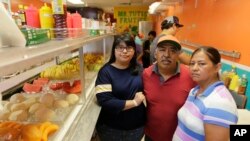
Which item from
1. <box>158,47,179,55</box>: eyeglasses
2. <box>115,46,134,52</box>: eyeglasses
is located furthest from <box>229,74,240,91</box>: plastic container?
<box>115,46,134,52</box>: eyeglasses

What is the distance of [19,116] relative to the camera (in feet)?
4.59

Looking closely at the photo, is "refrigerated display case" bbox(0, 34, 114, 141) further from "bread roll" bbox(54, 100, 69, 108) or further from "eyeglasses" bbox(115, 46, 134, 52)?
"eyeglasses" bbox(115, 46, 134, 52)

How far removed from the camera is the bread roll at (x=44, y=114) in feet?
4.73

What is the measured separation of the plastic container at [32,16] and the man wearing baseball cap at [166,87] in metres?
0.94

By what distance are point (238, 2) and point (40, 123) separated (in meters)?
2.81

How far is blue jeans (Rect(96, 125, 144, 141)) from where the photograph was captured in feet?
6.03

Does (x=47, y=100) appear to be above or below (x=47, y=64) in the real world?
below

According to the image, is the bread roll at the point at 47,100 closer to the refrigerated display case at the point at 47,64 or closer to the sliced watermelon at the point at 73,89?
the refrigerated display case at the point at 47,64

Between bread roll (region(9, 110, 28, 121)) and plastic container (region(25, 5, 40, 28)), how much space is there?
2.00 ft

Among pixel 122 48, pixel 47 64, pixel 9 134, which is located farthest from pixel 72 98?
pixel 9 134

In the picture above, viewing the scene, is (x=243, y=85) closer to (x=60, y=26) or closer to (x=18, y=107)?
(x=60, y=26)

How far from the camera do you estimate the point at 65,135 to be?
1.33m

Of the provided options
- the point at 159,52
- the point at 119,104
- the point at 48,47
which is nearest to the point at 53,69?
the point at 119,104

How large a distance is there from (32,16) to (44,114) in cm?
69
